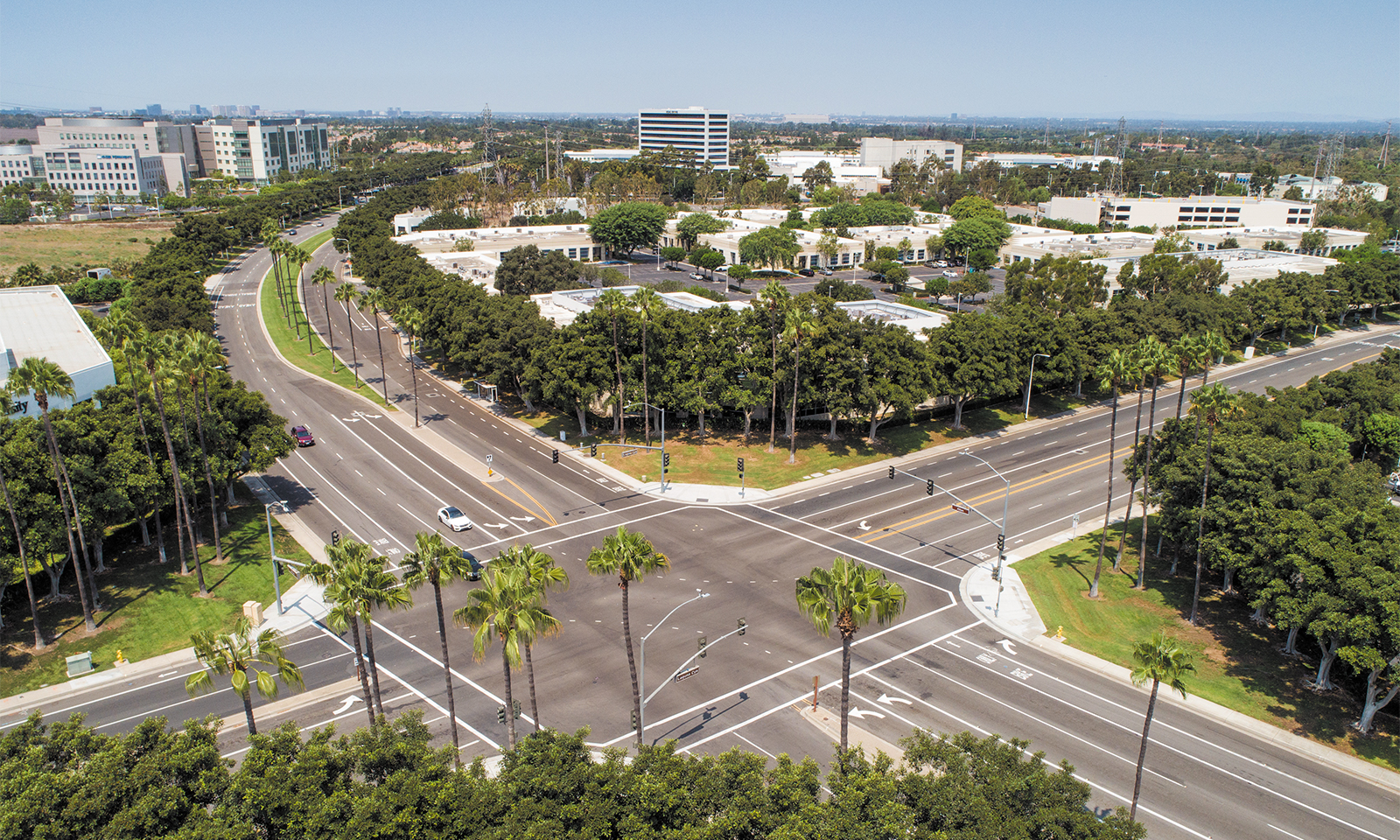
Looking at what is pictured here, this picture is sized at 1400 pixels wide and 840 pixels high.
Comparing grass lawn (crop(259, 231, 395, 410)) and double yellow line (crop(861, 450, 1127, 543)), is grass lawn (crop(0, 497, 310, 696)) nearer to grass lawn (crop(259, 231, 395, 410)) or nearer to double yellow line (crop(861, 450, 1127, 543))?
grass lawn (crop(259, 231, 395, 410))

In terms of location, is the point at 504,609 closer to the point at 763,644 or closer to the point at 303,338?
the point at 763,644

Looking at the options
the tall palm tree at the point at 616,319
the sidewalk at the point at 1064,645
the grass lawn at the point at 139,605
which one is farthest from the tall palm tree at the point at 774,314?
the grass lawn at the point at 139,605

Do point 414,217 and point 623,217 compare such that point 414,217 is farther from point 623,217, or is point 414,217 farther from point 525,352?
point 525,352

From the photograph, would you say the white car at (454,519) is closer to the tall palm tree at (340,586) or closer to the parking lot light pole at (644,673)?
the parking lot light pole at (644,673)

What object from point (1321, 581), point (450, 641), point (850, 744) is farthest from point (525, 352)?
point (1321, 581)

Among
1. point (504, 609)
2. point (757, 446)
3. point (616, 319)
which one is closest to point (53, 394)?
point (504, 609)

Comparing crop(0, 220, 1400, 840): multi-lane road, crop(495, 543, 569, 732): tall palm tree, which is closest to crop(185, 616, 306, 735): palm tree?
crop(495, 543, 569, 732): tall palm tree
